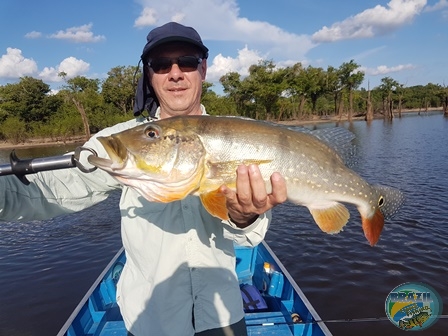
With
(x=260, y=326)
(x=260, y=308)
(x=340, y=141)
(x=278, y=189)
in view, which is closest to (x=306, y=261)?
(x=260, y=308)

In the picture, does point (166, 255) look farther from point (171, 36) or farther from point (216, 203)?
point (171, 36)

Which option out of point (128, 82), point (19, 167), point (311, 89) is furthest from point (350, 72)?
point (19, 167)

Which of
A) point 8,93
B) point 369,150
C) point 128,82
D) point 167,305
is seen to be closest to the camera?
point 167,305

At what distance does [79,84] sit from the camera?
66.8 metres

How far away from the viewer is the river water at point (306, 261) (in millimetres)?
7770

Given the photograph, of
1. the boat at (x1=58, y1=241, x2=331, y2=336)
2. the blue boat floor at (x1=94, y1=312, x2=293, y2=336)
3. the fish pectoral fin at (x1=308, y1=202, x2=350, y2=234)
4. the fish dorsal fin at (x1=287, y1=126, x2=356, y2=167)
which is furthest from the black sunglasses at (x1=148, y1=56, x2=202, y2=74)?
the blue boat floor at (x1=94, y1=312, x2=293, y2=336)

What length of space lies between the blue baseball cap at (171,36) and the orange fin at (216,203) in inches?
58.5

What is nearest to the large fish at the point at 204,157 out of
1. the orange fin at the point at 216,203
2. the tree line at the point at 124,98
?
the orange fin at the point at 216,203

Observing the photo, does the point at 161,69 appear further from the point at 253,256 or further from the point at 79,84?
the point at 79,84

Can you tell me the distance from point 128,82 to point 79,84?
418 inches

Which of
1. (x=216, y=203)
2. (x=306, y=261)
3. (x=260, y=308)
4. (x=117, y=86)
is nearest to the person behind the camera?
(x=216, y=203)

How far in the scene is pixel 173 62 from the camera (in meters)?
3.12

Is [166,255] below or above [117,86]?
below

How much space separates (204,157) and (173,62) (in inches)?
46.0
